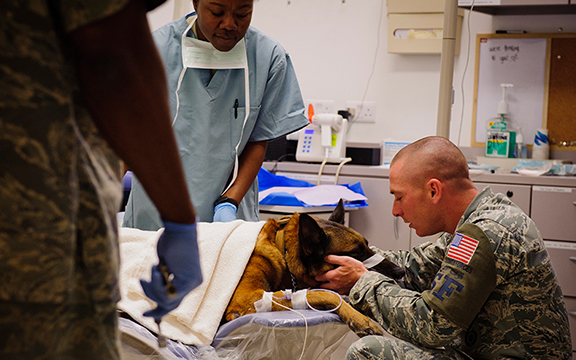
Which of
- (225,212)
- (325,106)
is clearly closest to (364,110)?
(325,106)

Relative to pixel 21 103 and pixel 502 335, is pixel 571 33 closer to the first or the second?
pixel 502 335

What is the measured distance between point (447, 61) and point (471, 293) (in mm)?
1185

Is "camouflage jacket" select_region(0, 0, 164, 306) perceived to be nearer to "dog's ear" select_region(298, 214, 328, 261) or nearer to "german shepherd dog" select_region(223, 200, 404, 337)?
"german shepherd dog" select_region(223, 200, 404, 337)

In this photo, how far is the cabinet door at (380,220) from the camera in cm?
270

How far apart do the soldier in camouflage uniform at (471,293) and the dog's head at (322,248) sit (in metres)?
0.13

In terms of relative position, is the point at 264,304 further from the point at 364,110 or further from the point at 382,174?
the point at 364,110

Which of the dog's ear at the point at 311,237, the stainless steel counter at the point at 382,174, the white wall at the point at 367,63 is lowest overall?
the dog's ear at the point at 311,237

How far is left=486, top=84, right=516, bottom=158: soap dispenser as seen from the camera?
309cm

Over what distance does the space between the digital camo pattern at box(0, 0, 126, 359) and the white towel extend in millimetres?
629

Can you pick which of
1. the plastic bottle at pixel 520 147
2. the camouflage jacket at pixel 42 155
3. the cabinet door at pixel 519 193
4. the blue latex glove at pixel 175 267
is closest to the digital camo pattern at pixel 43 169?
the camouflage jacket at pixel 42 155

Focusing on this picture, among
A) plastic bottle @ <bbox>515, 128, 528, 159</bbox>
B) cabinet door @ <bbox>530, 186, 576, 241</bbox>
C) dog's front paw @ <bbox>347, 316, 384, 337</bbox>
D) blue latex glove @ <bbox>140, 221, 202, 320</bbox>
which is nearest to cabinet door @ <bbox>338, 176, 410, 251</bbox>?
cabinet door @ <bbox>530, 186, 576, 241</bbox>

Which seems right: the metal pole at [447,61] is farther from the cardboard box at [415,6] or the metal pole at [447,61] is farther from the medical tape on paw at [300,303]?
the cardboard box at [415,6]

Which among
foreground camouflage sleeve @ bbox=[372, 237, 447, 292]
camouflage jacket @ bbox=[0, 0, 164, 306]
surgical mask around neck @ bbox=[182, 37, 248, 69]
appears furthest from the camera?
surgical mask around neck @ bbox=[182, 37, 248, 69]

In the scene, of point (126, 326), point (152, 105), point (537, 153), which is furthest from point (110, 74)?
point (537, 153)
